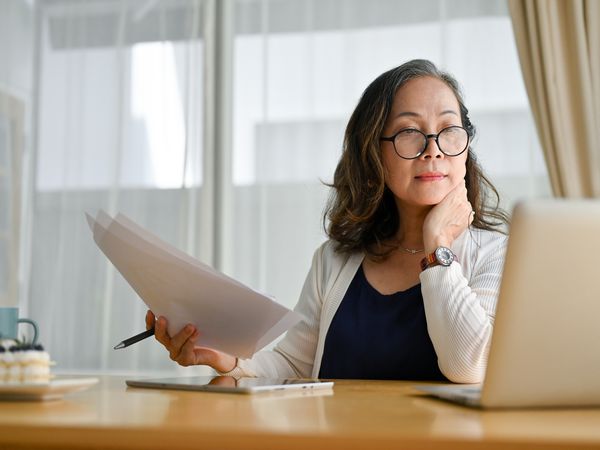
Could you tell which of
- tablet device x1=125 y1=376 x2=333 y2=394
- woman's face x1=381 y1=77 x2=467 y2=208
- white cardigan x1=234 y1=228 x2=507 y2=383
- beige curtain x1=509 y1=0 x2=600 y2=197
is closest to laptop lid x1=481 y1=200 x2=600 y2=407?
tablet device x1=125 y1=376 x2=333 y2=394

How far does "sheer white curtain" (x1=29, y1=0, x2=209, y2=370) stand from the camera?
3588 mm

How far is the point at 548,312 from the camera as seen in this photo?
2.59 feet

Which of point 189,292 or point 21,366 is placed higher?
point 189,292

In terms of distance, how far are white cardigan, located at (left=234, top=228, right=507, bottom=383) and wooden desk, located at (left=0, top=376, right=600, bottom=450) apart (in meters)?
0.45

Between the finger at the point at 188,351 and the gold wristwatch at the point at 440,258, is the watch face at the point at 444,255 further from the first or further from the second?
the finger at the point at 188,351

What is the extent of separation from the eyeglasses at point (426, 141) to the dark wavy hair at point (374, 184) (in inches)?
2.7

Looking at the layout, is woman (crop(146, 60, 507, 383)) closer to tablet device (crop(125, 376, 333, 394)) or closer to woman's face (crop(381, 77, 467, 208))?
woman's face (crop(381, 77, 467, 208))

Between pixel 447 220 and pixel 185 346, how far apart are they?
0.64 meters

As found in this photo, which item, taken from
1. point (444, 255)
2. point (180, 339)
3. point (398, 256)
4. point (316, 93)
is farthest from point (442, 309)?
point (316, 93)

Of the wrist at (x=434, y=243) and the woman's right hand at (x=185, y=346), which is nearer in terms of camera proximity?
the woman's right hand at (x=185, y=346)

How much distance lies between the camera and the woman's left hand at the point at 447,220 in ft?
5.63

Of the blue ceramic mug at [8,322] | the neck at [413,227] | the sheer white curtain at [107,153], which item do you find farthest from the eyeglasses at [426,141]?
the sheer white curtain at [107,153]

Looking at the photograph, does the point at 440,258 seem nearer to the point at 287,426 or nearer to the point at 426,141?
the point at 426,141

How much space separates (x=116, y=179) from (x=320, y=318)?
2.01 meters
